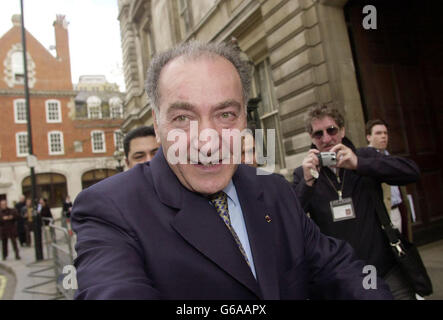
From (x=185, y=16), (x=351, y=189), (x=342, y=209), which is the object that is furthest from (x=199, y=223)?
(x=185, y=16)

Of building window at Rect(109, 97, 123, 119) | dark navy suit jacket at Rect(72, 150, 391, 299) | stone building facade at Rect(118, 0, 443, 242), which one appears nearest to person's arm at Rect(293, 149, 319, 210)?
dark navy suit jacket at Rect(72, 150, 391, 299)

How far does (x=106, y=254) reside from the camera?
1.08 meters

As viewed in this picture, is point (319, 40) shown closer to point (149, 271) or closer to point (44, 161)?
point (149, 271)

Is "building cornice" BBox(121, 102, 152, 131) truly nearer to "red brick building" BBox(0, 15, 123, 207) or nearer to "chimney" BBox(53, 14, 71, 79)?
"red brick building" BBox(0, 15, 123, 207)

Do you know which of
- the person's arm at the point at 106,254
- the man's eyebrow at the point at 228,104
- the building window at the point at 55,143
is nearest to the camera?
the person's arm at the point at 106,254

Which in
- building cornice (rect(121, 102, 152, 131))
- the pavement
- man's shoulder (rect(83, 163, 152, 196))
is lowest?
the pavement

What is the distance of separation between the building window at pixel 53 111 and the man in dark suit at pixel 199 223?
122ft

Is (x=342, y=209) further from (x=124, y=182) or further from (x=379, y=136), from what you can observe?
(x=124, y=182)

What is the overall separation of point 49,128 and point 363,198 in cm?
3681

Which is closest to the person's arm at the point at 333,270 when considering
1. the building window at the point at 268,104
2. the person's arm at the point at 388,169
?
the person's arm at the point at 388,169

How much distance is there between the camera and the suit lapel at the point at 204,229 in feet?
3.97

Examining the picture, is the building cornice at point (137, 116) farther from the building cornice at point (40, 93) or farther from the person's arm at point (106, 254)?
the building cornice at point (40, 93)

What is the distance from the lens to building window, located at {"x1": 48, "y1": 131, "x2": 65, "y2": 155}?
33719 mm
